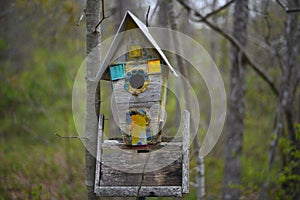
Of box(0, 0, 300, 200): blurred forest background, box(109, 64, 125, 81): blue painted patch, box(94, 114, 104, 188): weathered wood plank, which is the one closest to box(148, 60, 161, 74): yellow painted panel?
box(109, 64, 125, 81): blue painted patch

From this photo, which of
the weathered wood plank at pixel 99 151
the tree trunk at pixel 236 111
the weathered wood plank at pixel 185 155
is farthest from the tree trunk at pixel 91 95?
the tree trunk at pixel 236 111

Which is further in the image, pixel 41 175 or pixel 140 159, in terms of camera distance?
pixel 41 175

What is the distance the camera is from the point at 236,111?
5.66m

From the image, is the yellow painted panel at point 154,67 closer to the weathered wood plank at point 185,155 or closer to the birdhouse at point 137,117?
the birdhouse at point 137,117

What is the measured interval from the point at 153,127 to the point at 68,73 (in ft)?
21.1

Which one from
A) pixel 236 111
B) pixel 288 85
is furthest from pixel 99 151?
pixel 288 85

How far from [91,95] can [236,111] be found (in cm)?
326

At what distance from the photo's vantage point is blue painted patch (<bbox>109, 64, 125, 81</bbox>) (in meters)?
2.91

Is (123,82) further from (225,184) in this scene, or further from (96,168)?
(225,184)

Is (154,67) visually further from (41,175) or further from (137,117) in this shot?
(41,175)

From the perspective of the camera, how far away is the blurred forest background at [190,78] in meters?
5.11

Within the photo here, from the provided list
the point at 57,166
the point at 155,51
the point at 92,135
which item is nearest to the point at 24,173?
the point at 57,166

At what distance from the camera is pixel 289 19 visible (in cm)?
535

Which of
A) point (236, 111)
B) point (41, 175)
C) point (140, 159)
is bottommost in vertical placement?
point (41, 175)
